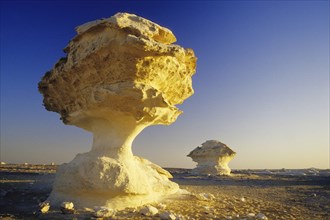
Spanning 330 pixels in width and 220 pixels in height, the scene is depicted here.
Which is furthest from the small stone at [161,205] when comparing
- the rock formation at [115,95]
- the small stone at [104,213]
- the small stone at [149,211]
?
the small stone at [104,213]

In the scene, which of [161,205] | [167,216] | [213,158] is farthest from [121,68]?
[213,158]

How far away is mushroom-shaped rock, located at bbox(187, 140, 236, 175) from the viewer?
1142 inches

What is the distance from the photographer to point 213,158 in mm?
29500

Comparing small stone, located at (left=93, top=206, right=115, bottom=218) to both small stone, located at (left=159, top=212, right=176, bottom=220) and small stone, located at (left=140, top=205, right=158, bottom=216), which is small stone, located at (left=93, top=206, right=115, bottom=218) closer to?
small stone, located at (left=140, top=205, right=158, bottom=216)

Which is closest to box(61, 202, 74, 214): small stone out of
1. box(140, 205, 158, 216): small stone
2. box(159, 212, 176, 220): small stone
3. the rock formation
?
the rock formation

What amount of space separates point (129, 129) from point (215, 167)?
21.0 metres

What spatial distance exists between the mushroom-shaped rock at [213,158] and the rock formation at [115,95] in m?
19.7

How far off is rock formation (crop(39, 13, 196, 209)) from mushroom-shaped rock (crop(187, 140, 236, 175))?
19.7m

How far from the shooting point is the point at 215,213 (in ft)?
25.6

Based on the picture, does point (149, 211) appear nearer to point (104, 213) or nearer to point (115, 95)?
point (104, 213)

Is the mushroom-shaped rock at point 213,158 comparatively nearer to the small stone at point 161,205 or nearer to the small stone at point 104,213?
the small stone at point 161,205

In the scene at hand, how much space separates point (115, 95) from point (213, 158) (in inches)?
884

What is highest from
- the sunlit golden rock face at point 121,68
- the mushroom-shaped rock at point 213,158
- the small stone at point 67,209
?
the sunlit golden rock face at point 121,68

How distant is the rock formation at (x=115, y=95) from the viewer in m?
8.29
